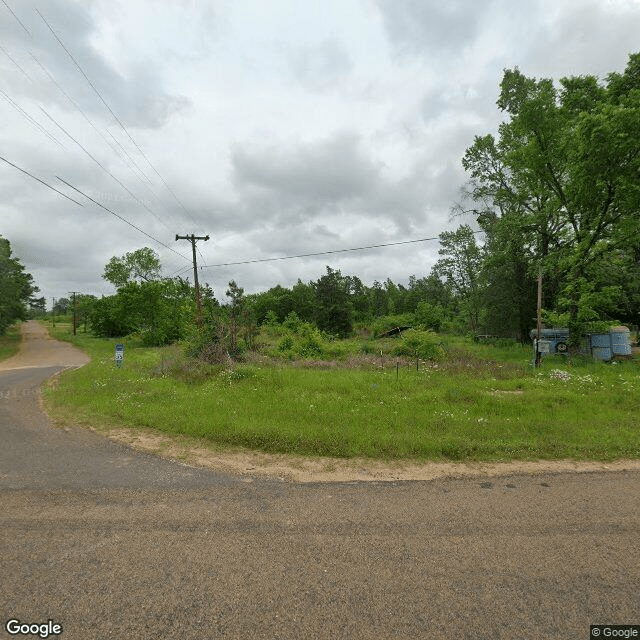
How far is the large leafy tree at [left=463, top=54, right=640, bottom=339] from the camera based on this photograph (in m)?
15.7

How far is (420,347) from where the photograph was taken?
21.2 metres

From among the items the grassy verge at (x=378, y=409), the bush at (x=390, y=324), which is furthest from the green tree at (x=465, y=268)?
the grassy verge at (x=378, y=409)

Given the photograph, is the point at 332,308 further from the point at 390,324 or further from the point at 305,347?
the point at 305,347

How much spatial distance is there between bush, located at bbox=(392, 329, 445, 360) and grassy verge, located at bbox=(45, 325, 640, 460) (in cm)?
649

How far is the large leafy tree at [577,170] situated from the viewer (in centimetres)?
1569

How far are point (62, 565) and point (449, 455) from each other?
16.6ft

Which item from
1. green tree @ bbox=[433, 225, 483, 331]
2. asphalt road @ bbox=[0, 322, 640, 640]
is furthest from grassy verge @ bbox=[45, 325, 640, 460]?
green tree @ bbox=[433, 225, 483, 331]

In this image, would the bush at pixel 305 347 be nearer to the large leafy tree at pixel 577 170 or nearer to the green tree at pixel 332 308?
the large leafy tree at pixel 577 170

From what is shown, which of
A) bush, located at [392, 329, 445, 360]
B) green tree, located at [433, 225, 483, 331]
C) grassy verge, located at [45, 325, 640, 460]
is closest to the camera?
grassy verge, located at [45, 325, 640, 460]

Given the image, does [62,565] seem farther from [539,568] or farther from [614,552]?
[614,552]

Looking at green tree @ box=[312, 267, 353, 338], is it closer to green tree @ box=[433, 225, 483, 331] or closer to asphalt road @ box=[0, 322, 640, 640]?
green tree @ box=[433, 225, 483, 331]

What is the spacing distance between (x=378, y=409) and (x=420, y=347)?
14028 mm

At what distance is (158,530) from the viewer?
340cm

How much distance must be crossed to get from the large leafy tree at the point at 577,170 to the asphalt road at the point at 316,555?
17518 millimetres
